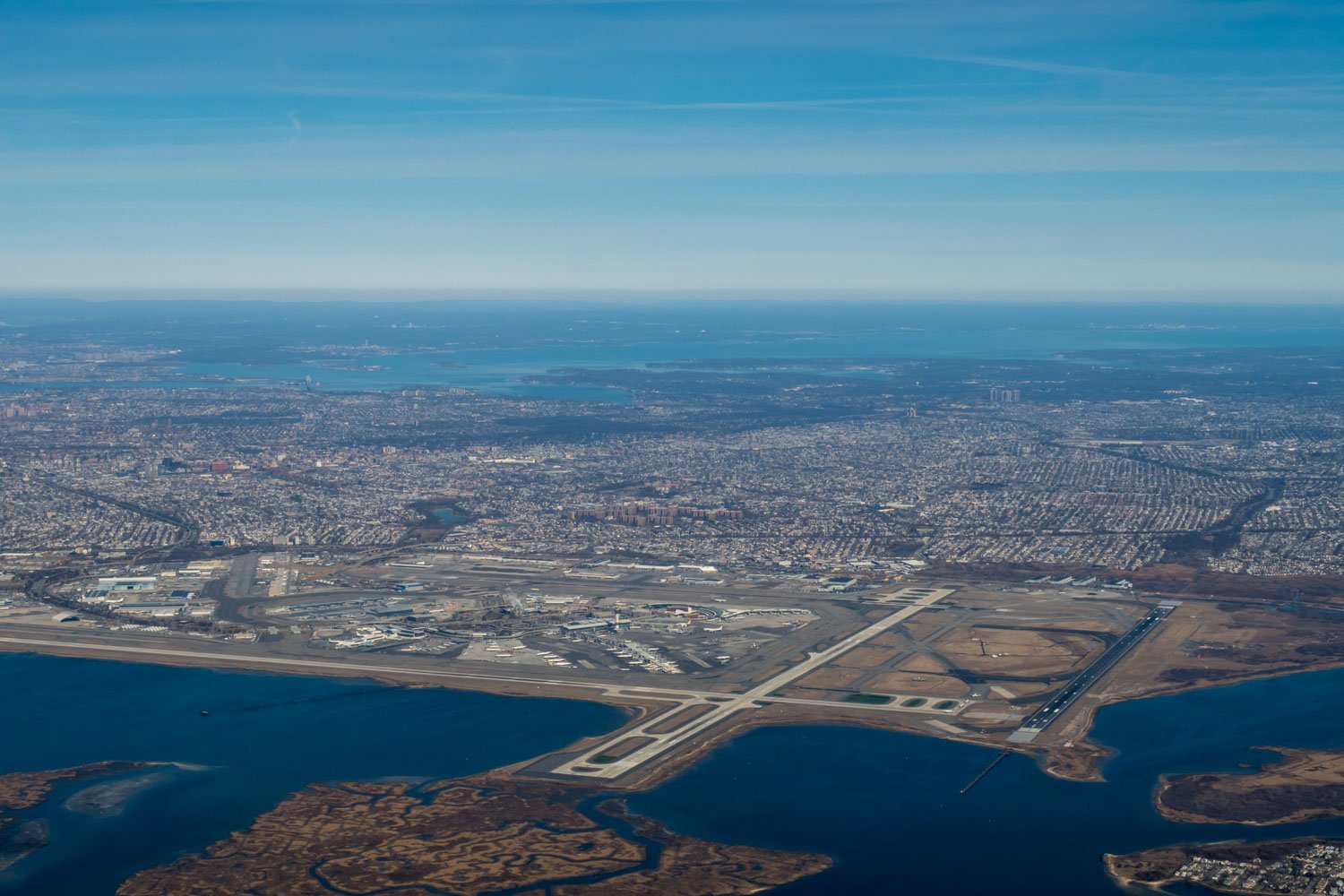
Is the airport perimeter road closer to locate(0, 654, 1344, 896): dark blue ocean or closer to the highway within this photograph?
locate(0, 654, 1344, 896): dark blue ocean

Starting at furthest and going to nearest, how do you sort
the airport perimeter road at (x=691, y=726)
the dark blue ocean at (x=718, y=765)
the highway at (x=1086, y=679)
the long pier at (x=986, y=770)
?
the highway at (x=1086, y=679) < the airport perimeter road at (x=691, y=726) < the long pier at (x=986, y=770) < the dark blue ocean at (x=718, y=765)

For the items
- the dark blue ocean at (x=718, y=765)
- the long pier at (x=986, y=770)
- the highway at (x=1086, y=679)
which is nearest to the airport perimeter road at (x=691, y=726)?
the dark blue ocean at (x=718, y=765)

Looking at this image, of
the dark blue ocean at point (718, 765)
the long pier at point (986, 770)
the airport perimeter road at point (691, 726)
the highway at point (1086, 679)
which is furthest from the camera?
the highway at point (1086, 679)

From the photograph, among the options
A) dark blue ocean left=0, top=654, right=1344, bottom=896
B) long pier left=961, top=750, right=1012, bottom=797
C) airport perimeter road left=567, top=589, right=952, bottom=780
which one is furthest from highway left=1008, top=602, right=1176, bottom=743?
airport perimeter road left=567, top=589, right=952, bottom=780

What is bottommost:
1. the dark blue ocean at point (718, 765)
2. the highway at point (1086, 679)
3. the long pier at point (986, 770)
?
the dark blue ocean at point (718, 765)

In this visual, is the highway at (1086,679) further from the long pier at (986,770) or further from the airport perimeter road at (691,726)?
the airport perimeter road at (691,726)

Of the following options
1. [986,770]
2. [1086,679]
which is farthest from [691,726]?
[1086,679]

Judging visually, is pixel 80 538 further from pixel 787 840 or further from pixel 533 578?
pixel 787 840
